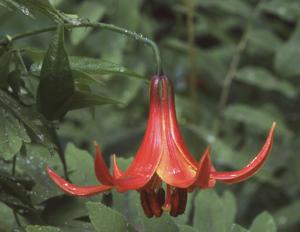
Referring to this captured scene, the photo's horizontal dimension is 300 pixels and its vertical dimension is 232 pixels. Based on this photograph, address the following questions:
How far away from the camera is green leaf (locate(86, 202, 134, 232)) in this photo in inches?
52.7

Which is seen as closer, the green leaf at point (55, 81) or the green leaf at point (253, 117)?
the green leaf at point (55, 81)

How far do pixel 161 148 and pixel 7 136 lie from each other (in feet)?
0.84

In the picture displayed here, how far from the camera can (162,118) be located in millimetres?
1464

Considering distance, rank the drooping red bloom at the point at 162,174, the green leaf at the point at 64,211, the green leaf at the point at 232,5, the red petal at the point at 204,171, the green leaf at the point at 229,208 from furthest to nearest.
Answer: the green leaf at the point at 232,5 < the green leaf at the point at 229,208 < the green leaf at the point at 64,211 < the drooping red bloom at the point at 162,174 < the red petal at the point at 204,171

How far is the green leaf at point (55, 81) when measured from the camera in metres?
1.35

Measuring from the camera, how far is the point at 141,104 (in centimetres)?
386

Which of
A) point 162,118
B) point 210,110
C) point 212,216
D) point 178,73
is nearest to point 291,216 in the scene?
point 210,110

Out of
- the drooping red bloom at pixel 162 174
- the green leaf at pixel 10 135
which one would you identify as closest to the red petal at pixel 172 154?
the drooping red bloom at pixel 162 174

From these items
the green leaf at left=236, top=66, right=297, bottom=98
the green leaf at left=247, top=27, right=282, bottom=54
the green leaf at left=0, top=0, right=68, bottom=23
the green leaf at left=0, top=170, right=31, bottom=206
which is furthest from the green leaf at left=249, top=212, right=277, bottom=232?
the green leaf at left=247, top=27, right=282, bottom=54

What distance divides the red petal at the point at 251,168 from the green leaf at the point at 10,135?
0.32m

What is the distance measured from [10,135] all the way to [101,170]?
24 cm

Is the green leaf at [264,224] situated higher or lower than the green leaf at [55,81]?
lower

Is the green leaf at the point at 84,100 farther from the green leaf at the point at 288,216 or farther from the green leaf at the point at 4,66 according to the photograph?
the green leaf at the point at 288,216

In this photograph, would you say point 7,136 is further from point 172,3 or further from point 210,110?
point 172,3
